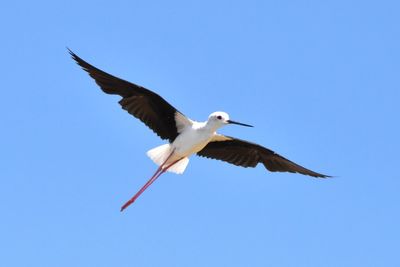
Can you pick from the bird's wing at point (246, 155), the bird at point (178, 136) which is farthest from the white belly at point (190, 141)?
the bird's wing at point (246, 155)

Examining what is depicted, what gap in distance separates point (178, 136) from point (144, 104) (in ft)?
2.65

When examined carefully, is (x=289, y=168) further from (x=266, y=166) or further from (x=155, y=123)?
(x=155, y=123)

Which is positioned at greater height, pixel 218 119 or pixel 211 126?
pixel 218 119

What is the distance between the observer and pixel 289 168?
1812 cm

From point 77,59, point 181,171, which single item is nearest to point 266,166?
point 181,171

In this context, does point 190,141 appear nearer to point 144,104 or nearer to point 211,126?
point 211,126

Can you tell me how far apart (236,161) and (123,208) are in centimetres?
245

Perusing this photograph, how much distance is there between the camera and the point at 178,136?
17047 mm

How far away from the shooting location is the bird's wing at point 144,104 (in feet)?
53.3

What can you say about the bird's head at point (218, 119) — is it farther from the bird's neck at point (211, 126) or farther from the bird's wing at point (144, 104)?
the bird's wing at point (144, 104)

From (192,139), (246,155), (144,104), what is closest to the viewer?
(192,139)

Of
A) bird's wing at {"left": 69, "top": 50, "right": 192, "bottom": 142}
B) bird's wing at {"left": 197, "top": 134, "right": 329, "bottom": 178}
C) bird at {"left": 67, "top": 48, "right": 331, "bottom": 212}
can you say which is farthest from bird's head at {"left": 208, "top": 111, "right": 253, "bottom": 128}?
bird's wing at {"left": 197, "top": 134, "right": 329, "bottom": 178}

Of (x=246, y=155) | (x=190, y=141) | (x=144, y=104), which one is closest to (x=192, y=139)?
(x=190, y=141)

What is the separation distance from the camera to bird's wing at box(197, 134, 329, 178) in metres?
18.0
